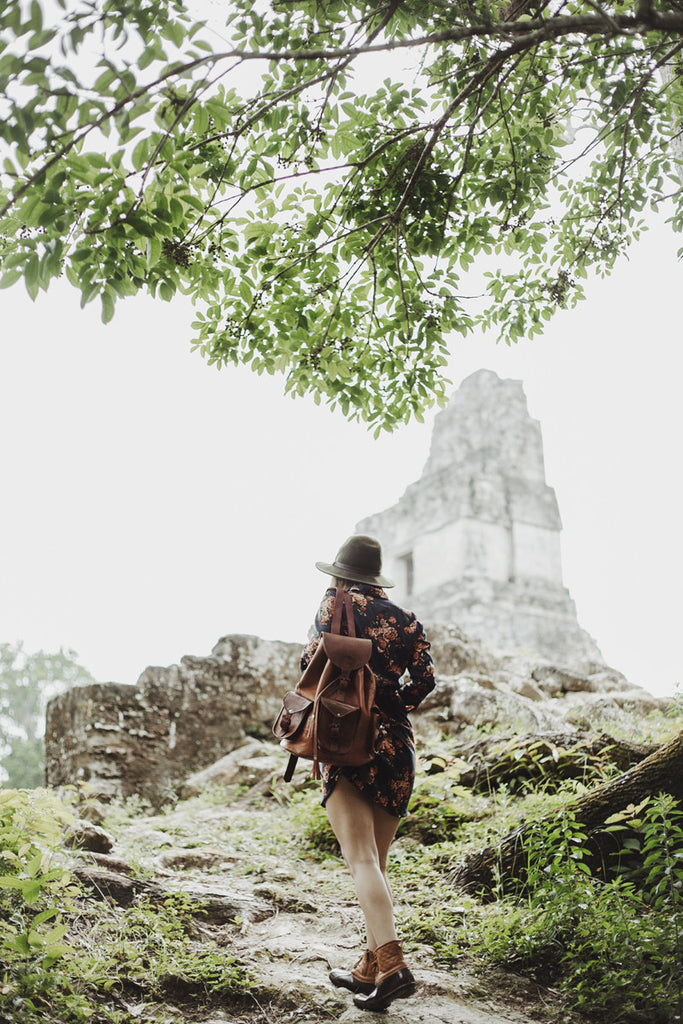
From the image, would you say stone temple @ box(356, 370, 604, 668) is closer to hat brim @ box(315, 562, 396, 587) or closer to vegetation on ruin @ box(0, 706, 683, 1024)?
vegetation on ruin @ box(0, 706, 683, 1024)

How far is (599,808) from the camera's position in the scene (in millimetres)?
3844

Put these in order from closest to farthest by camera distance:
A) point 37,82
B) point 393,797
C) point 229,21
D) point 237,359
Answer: point 37,82 → point 393,797 → point 229,21 → point 237,359

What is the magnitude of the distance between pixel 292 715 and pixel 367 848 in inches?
23.9

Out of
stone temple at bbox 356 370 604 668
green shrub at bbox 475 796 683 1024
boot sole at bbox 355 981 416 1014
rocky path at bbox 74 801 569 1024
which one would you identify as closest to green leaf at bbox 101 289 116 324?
rocky path at bbox 74 801 569 1024

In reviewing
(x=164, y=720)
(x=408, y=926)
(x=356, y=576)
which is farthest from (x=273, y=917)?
(x=164, y=720)

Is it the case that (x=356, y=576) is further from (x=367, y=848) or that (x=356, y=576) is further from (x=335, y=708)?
(x=367, y=848)

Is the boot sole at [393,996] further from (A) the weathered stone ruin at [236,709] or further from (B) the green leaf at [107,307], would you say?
(A) the weathered stone ruin at [236,709]

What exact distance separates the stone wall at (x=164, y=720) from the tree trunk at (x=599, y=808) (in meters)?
3.75

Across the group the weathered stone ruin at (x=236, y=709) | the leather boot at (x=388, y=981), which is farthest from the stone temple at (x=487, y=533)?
the leather boot at (x=388, y=981)

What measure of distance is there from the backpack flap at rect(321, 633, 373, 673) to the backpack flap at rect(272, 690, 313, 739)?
0.24m

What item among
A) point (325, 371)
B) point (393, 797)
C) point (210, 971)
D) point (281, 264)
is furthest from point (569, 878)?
point (281, 264)

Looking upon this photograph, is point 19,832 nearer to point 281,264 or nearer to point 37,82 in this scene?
point 37,82

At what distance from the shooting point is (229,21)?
3.76 metres

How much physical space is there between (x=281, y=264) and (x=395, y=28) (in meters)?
1.34
